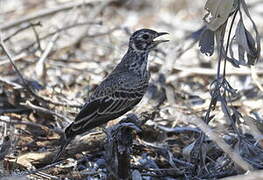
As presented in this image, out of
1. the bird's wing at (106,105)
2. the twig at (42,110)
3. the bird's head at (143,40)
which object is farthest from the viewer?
the twig at (42,110)

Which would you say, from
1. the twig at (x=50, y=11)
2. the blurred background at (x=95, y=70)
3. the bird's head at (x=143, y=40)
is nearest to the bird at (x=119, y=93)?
the bird's head at (x=143, y=40)

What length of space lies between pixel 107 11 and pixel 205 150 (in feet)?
19.1

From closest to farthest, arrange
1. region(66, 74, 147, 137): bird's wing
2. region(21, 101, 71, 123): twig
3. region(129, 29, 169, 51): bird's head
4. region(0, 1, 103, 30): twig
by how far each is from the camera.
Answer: region(66, 74, 147, 137): bird's wing < region(129, 29, 169, 51): bird's head < region(21, 101, 71, 123): twig < region(0, 1, 103, 30): twig

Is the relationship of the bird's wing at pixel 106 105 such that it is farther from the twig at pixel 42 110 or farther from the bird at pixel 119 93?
the twig at pixel 42 110

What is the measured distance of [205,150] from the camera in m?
4.74

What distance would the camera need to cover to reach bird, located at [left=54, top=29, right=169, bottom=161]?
4953mm

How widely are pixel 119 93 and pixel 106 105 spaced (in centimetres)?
17

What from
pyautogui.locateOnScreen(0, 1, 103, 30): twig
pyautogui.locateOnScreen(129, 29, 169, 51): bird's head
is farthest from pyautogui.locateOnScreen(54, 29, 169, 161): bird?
pyautogui.locateOnScreen(0, 1, 103, 30): twig

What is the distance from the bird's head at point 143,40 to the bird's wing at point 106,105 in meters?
0.44

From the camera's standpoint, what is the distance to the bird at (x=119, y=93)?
4953 mm

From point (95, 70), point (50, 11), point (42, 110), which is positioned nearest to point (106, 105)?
point (42, 110)

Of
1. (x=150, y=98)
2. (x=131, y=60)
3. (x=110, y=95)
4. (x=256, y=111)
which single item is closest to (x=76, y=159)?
(x=110, y=95)

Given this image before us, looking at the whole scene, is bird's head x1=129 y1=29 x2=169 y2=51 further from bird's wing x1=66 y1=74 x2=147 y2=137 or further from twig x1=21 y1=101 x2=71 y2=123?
twig x1=21 y1=101 x2=71 y2=123

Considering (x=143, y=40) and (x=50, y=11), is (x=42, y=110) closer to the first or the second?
(x=143, y=40)
